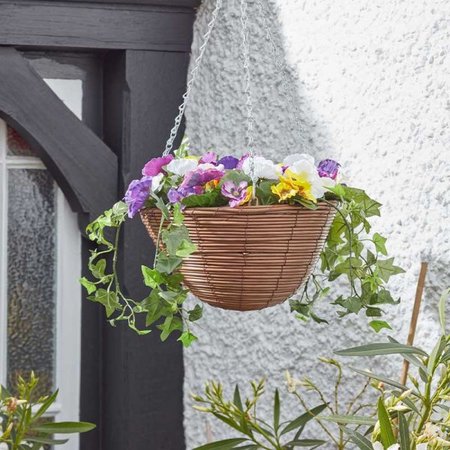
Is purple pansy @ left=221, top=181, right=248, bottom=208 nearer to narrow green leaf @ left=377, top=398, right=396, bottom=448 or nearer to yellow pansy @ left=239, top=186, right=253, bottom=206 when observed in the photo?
yellow pansy @ left=239, top=186, right=253, bottom=206

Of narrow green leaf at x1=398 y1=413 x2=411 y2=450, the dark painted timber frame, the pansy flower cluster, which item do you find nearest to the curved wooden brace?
the dark painted timber frame

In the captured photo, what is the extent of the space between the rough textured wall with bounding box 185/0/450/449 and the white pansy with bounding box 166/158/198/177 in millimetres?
Result: 202

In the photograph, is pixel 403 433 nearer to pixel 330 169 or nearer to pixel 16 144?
pixel 330 169

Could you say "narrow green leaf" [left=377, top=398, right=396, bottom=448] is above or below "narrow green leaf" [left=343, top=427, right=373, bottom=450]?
above

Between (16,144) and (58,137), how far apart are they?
173 mm

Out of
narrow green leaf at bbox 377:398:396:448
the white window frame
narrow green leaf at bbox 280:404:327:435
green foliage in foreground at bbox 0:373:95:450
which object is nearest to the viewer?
narrow green leaf at bbox 377:398:396:448

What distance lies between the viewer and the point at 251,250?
1.51m

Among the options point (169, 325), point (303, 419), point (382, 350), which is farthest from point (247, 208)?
point (303, 419)

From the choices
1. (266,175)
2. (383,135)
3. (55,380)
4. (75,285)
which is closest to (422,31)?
(383,135)

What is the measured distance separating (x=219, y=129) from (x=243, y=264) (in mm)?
1095

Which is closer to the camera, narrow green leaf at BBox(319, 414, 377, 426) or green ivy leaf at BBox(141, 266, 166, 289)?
green ivy leaf at BBox(141, 266, 166, 289)

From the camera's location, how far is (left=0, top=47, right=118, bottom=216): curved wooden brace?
8.17 feet

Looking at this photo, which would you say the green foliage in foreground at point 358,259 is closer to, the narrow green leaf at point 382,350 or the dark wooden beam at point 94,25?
the narrow green leaf at point 382,350

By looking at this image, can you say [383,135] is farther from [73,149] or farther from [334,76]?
[73,149]
